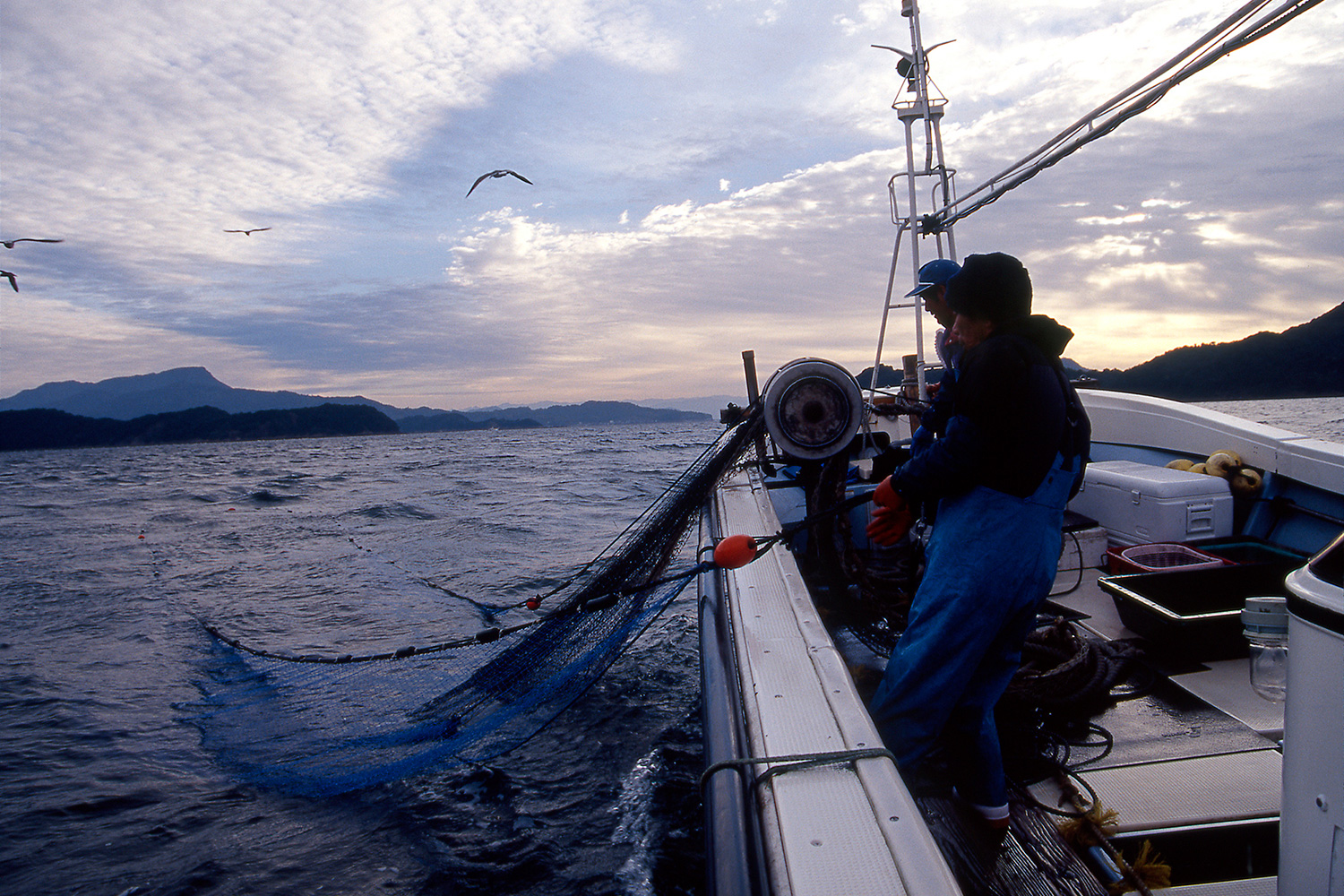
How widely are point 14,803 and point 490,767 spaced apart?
291 centimetres

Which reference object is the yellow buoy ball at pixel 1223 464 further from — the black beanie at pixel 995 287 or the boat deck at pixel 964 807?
the black beanie at pixel 995 287

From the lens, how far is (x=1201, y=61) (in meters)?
3.46

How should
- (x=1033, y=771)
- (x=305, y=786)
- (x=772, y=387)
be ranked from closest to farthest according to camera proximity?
(x=1033, y=771), (x=305, y=786), (x=772, y=387)

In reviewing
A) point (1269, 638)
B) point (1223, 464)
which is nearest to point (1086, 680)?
point (1269, 638)

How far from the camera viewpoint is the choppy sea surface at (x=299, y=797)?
11.5ft

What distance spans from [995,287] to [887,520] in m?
0.84

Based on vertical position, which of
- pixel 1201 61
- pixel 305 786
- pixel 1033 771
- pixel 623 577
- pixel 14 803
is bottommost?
pixel 14 803

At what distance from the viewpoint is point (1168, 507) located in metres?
4.72

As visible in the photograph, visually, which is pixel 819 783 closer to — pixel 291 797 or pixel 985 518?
pixel 985 518

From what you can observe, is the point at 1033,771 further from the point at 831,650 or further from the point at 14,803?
the point at 14,803

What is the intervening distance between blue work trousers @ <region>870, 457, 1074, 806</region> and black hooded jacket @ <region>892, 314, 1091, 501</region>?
0.08m

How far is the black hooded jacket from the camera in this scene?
2059 millimetres

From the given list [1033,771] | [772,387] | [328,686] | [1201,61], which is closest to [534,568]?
[328,686]

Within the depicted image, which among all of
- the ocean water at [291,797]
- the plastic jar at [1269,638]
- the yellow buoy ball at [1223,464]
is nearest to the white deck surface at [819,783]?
the ocean water at [291,797]
